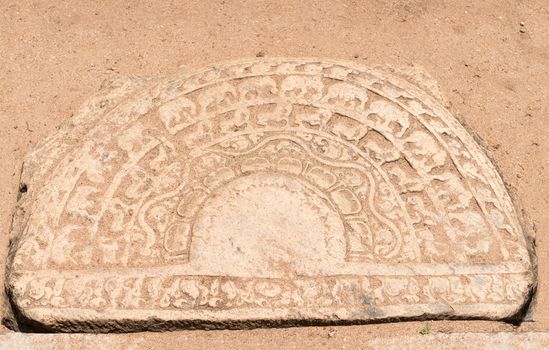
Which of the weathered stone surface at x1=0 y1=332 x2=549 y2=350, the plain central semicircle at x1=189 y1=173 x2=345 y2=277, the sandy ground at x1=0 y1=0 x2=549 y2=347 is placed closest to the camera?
the weathered stone surface at x1=0 y1=332 x2=549 y2=350

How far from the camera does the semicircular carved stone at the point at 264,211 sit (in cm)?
327

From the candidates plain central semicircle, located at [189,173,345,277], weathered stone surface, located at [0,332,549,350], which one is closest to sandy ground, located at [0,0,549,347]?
weathered stone surface, located at [0,332,549,350]

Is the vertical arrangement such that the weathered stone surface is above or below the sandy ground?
below

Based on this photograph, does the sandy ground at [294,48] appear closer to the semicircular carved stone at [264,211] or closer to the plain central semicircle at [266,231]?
the semicircular carved stone at [264,211]

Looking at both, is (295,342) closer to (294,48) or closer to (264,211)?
(264,211)

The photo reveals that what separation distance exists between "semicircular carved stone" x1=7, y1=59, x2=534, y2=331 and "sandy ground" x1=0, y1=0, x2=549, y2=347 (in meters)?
0.67

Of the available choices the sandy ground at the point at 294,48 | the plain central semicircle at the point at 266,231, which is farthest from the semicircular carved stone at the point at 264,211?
the sandy ground at the point at 294,48

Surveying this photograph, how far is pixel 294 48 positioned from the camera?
5129mm

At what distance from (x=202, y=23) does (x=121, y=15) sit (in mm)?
683

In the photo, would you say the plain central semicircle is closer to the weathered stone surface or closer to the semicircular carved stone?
the semicircular carved stone

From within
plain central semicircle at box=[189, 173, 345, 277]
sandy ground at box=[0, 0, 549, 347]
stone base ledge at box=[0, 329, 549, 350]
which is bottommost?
stone base ledge at box=[0, 329, 549, 350]

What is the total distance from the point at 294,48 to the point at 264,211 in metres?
2.00

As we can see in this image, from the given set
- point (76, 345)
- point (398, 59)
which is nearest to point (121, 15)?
point (398, 59)

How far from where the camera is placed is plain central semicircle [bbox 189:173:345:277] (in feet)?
11.0
